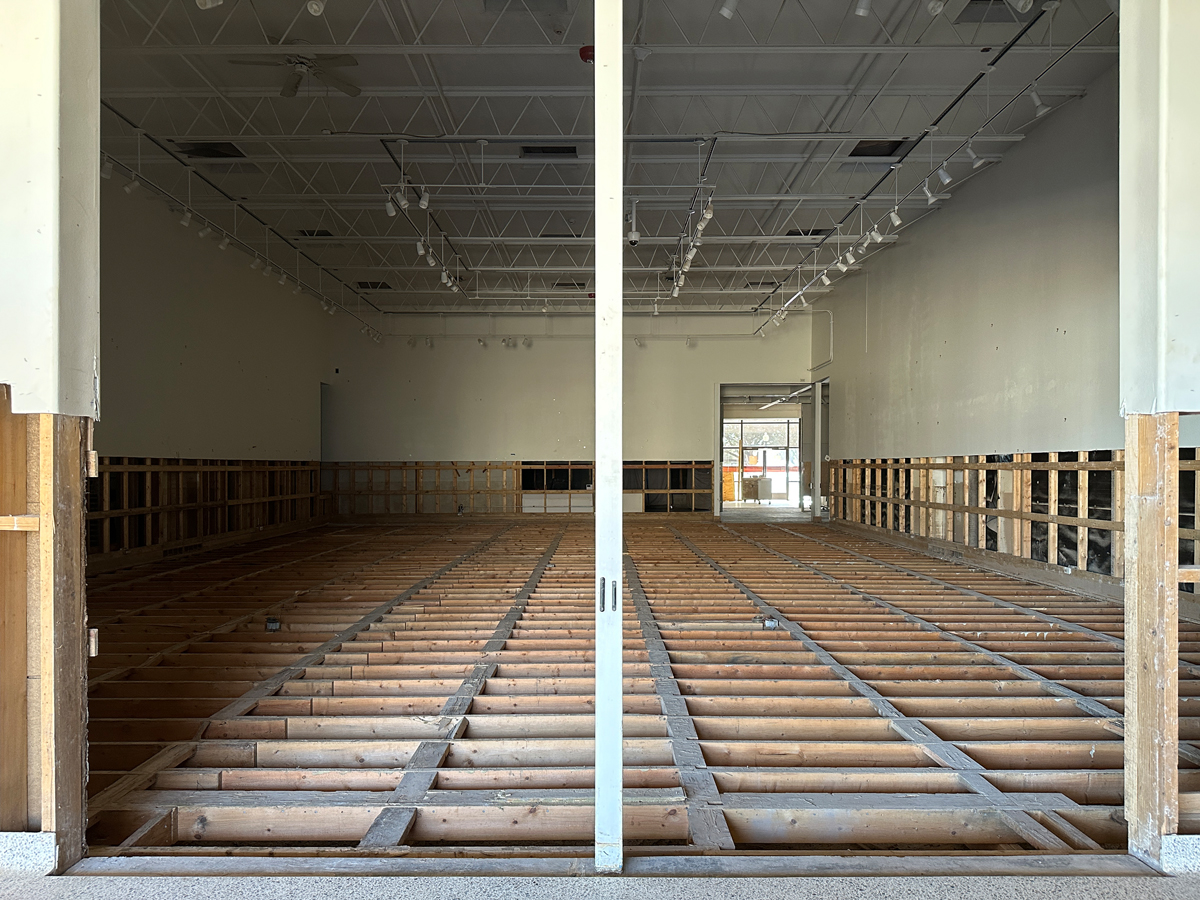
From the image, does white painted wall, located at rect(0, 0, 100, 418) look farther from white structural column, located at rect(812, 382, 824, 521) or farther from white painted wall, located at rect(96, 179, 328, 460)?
white structural column, located at rect(812, 382, 824, 521)

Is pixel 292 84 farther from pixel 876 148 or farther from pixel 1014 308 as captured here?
pixel 1014 308

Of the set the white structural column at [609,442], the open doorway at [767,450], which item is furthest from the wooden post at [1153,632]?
the open doorway at [767,450]

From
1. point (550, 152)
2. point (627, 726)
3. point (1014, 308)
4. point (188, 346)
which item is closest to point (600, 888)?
point (627, 726)

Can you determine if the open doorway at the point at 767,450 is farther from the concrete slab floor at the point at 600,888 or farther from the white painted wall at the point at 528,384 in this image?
the concrete slab floor at the point at 600,888

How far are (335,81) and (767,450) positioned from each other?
27.9m

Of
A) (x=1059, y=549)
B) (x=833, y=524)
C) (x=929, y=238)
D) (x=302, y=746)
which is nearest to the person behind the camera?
(x=302, y=746)

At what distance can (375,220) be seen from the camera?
1349 cm

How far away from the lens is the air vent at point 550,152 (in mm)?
10383

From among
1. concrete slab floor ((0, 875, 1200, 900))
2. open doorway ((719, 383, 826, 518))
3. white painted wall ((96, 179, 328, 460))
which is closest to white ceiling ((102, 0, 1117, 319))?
white painted wall ((96, 179, 328, 460))

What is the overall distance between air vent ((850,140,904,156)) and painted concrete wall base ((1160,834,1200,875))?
32.9 feet

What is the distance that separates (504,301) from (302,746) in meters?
16.5

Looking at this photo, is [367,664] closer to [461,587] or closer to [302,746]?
[302,746]

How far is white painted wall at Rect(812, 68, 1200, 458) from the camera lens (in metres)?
8.12

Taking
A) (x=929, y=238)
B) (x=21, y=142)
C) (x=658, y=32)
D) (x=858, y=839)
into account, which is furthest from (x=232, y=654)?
(x=929, y=238)
